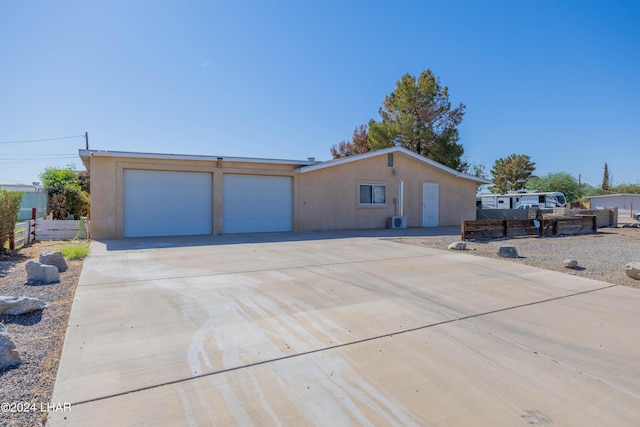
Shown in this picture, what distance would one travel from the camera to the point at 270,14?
39.5 ft

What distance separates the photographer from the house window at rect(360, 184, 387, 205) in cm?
1652

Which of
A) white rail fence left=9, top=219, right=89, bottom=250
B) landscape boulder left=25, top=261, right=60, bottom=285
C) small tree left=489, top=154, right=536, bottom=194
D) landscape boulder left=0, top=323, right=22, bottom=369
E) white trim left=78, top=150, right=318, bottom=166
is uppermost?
small tree left=489, top=154, right=536, bottom=194

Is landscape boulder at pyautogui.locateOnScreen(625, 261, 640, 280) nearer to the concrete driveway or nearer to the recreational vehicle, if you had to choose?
the concrete driveway

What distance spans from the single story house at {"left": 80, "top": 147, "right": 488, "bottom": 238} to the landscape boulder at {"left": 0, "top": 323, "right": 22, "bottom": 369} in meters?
9.94

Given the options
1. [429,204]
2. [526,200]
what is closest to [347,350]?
[429,204]

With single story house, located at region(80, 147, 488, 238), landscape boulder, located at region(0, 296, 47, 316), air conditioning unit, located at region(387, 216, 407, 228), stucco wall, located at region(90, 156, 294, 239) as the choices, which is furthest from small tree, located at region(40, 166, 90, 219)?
air conditioning unit, located at region(387, 216, 407, 228)

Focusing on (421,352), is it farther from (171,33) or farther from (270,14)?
(171,33)

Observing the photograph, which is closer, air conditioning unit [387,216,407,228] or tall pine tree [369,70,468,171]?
air conditioning unit [387,216,407,228]

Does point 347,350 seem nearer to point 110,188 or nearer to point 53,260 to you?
point 53,260

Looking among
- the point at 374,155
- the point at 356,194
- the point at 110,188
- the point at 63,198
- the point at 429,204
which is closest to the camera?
the point at 110,188

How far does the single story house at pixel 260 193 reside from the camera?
470 inches

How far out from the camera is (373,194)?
1677 cm

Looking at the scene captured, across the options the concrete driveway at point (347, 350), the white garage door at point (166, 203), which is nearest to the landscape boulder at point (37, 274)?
the concrete driveway at point (347, 350)

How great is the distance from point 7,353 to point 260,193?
1150 cm
